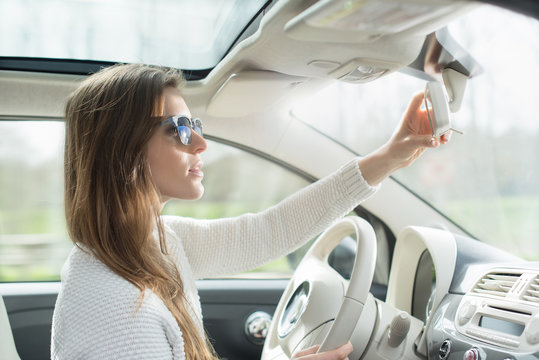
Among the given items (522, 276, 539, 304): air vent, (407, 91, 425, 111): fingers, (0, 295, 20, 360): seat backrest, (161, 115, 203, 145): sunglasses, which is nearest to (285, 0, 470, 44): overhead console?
(407, 91, 425, 111): fingers

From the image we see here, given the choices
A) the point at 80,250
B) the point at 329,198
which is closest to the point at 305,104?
the point at 329,198

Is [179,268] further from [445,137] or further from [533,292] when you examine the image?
[533,292]

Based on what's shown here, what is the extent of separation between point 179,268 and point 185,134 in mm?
408

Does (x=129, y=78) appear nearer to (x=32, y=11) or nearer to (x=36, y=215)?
(x=32, y=11)

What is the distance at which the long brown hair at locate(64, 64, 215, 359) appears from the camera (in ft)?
4.50

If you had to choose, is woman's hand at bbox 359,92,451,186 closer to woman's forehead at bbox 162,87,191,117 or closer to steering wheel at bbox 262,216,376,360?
steering wheel at bbox 262,216,376,360

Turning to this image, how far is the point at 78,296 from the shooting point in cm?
126

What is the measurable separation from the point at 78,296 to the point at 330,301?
710mm

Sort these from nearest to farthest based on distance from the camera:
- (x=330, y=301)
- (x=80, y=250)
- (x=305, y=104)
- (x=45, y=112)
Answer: (x=80, y=250) → (x=330, y=301) → (x=45, y=112) → (x=305, y=104)

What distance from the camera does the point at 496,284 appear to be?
152 centimetres

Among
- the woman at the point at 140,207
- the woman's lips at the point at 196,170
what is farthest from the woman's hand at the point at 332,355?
the woman's lips at the point at 196,170

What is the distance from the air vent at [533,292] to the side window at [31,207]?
1817 millimetres

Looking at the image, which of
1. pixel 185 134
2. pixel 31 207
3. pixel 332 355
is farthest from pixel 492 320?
pixel 31 207

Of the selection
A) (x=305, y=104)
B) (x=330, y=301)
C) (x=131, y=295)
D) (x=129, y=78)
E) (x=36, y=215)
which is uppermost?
(x=129, y=78)
